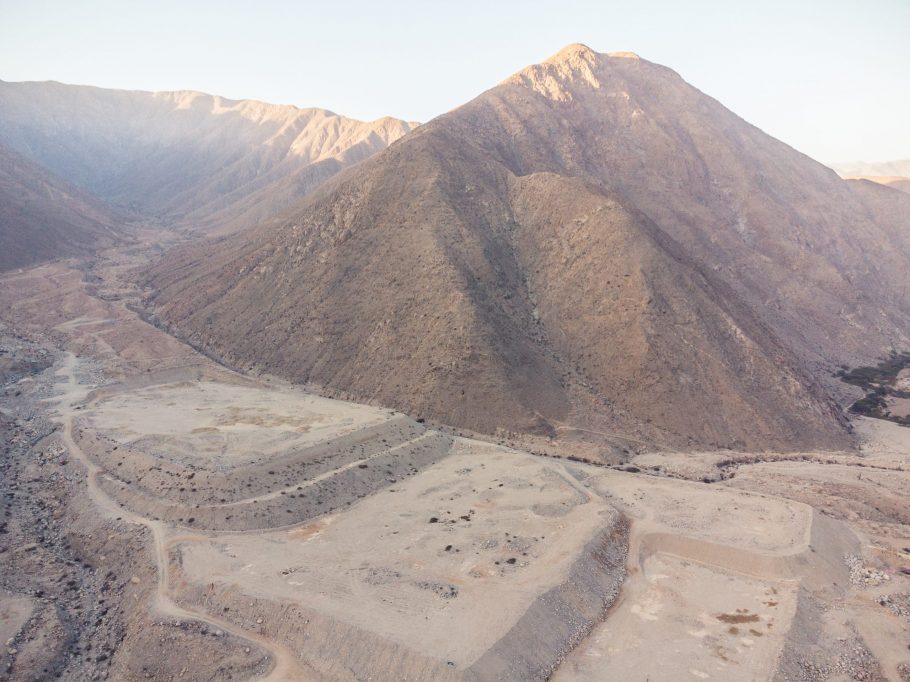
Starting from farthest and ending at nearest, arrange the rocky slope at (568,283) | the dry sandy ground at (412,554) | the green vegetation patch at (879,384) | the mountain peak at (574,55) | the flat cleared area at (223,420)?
1. the mountain peak at (574,55)
2. the green vegetation patch at (879,384)
3. the rocky slope at (568,283)
4. the flat cleared area at (223,420)
5. the dry sandy ground at (412,554)

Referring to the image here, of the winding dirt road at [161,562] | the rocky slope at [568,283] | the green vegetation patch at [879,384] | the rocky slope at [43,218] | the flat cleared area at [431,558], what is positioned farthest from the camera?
the rocky slope at [43,218]

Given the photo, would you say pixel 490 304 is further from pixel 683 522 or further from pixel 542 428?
pixel 683 522

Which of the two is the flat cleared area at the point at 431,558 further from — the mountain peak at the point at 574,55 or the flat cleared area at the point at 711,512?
the mountain peak at the point at 574,55

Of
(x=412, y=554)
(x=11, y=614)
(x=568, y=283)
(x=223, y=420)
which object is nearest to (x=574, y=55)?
(x=568, y=283)

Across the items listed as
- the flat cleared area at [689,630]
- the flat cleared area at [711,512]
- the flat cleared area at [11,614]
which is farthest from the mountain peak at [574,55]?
the flat cleared area at [11,614]

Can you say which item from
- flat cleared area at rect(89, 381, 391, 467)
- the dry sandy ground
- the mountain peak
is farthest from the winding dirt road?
the mountain peak

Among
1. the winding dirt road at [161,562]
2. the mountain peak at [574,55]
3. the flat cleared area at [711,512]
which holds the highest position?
the mountain peak at [574,55]

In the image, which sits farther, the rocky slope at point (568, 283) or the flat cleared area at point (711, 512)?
the rocky slope at point (568, 283)
